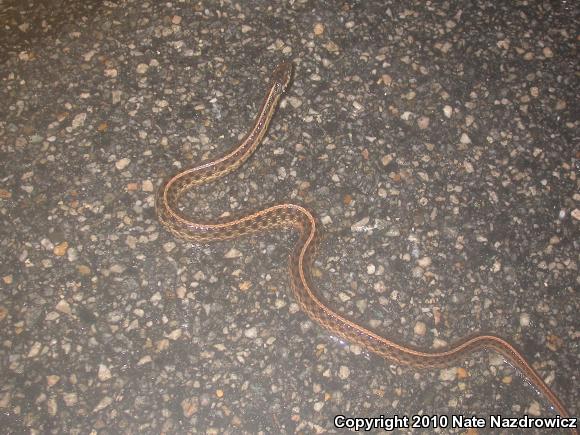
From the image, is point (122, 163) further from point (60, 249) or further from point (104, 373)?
point (104, 373)

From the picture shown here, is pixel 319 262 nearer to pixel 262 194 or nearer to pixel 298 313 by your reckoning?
pixel 298 313

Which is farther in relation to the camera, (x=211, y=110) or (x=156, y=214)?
(x=211, y=110)

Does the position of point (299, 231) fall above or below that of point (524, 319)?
above

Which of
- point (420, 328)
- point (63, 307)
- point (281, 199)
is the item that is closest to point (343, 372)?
point (420, 328)

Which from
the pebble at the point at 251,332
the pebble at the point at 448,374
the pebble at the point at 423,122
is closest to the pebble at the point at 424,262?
the pebble at the point at 448,374

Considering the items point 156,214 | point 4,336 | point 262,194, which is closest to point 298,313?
point 262,194

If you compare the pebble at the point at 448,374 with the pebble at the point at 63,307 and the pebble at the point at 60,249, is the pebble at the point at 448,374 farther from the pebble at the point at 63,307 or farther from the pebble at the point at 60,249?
the pebble at the point at 60,249
